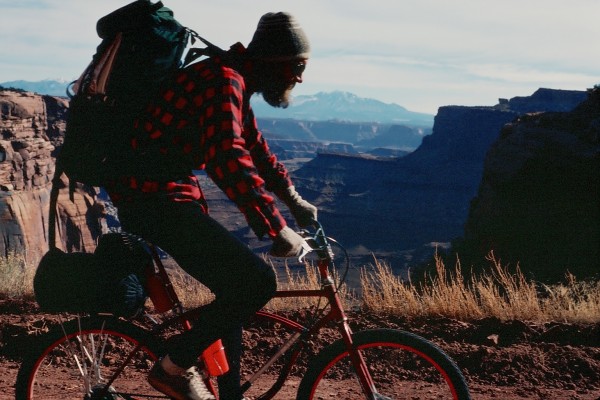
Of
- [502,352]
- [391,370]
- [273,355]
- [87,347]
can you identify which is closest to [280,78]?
[273,355]

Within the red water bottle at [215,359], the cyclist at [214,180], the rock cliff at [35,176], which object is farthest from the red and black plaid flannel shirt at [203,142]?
the rock cliff at [35,176]

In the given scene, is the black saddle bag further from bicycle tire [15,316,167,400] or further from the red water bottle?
the red water bottle

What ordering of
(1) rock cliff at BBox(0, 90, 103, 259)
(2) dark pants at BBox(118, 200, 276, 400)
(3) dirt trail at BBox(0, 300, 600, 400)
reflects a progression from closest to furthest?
1. (2) dark pants at BBox(118, 200, 276, 400)
2. (3) dirt trail at BBox(0, 300, 600, 400)
3. (1) rock cliff at BBox(0, 90, 103, 259)

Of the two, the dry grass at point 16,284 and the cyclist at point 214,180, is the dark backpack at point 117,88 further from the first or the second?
the dry grass at point 16,284

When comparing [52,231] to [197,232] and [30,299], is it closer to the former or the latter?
[197,232]

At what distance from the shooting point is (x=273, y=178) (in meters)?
2.82

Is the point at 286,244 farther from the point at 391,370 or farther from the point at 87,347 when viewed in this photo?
the point at 391,370

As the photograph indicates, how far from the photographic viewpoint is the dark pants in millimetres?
2326

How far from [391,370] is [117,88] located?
2.62m

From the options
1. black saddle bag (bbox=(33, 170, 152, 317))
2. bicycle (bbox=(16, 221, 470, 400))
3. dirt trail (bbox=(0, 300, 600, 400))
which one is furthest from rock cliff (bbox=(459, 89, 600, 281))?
black saddle bag (bbox=(33, 170, 152, 317))

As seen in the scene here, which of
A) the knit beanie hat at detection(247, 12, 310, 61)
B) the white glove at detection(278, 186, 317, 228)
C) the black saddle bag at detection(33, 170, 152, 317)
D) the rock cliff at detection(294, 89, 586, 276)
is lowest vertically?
the rock cliff at detection(294, 89, 586, 276)

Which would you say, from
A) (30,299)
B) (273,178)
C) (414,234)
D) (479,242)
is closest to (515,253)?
(479,242)

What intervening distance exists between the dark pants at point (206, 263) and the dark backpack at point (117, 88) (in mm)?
210

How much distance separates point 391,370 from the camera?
4117 mm
